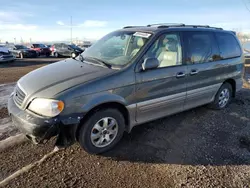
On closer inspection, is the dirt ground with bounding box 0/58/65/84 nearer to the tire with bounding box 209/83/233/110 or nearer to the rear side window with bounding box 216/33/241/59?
the tire with bounding box 209/83/233/110

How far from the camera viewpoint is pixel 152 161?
305 centimetres

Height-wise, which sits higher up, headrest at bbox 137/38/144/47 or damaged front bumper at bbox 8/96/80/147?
headrest at bbox 137/38/144/47

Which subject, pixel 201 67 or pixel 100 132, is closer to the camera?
pixel 100 132

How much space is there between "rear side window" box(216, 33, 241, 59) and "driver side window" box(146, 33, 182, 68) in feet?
4.53

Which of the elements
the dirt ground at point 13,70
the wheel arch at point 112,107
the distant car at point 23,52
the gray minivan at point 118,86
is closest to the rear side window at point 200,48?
the gray minivan at point 118,86

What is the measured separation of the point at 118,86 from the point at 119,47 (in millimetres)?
998

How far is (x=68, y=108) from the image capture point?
2646mm

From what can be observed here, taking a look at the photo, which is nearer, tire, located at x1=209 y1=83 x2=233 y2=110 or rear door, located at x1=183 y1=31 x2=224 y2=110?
rear door, located at x1=183 y1=31 x2=224 y2=110

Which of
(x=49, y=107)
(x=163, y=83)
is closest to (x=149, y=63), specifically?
(x=163, y=83)

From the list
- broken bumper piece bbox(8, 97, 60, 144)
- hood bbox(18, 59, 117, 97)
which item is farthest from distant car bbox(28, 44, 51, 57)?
broken bumper piece bbox(8, 97, 60, 144)

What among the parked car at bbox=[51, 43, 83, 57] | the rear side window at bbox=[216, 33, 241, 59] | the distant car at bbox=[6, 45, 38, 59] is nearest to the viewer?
the rear side window at bbox=[216, 33, 241, 59]

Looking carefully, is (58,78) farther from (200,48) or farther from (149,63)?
(200,48)

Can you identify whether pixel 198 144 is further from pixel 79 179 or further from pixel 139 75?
pixel 79 179

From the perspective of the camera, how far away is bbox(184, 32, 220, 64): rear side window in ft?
12.7
